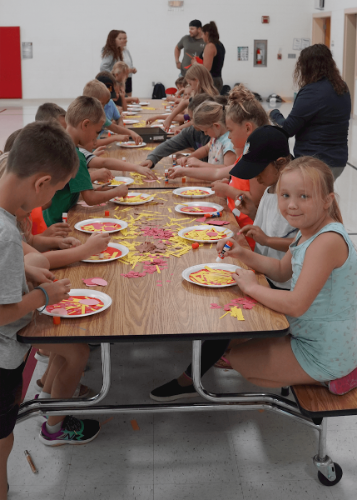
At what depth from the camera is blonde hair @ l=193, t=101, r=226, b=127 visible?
367cm

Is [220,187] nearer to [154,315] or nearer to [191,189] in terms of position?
[191,189]

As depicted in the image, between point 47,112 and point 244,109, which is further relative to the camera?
point 47,112

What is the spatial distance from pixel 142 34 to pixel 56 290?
Result: 1348 centimetres

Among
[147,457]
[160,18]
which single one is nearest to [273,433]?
[147,457]

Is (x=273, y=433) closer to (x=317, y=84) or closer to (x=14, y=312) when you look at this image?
(x=14, y=312)

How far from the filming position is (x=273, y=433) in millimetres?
2420

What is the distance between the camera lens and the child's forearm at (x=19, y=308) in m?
1.67

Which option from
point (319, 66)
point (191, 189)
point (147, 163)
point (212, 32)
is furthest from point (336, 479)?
point (212, 32)

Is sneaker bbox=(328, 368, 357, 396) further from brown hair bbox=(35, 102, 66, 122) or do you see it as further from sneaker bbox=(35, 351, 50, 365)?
brown hair bbox=(35, 102, 66, 122)

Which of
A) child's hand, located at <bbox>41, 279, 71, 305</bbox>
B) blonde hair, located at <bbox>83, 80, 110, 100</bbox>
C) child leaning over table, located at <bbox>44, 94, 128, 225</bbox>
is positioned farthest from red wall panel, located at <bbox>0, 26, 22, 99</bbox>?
child's hand, located at <bbox>41, 279, 71, 305</bbox>

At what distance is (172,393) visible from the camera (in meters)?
2.62

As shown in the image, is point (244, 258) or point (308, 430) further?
point (308, 430)

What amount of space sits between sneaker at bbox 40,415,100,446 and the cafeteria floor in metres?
0.03

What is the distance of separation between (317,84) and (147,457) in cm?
317
